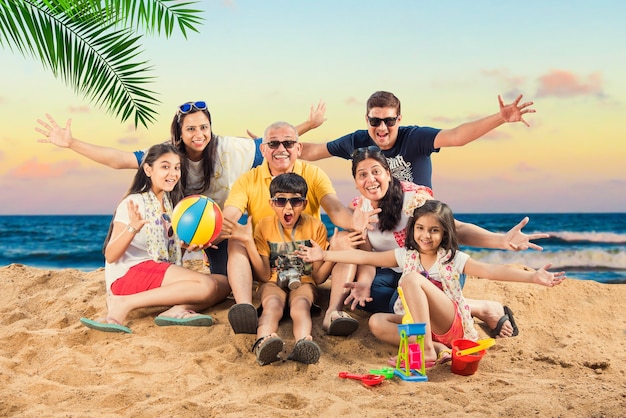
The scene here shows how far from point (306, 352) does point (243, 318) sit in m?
0.64

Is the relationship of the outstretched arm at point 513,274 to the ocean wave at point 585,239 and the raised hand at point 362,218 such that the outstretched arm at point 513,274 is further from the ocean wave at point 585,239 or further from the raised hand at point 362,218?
the ocean wave at point 585,239

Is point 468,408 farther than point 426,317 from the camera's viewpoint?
No

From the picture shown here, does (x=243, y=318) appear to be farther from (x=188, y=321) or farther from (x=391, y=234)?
(x=391, y=234)

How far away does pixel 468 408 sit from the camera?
Answer: 12.5 feet

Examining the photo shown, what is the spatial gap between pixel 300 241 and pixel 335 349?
0.97 metres

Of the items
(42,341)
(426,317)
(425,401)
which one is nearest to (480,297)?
(426,317)

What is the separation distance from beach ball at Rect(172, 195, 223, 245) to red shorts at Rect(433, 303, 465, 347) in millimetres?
2004

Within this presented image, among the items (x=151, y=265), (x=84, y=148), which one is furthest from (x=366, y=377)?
(x=84, y=148)

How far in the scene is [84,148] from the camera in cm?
619

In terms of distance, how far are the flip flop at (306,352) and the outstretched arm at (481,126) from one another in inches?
103

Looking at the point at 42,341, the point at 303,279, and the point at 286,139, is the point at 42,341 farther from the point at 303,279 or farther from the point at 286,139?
the point at 286,139

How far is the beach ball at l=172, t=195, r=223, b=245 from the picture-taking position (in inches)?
204

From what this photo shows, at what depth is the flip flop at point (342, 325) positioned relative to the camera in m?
4.96

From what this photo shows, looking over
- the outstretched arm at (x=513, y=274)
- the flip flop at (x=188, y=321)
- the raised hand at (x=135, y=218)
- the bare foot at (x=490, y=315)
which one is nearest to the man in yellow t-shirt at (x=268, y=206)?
the flip flop at (x=188, y=321)
